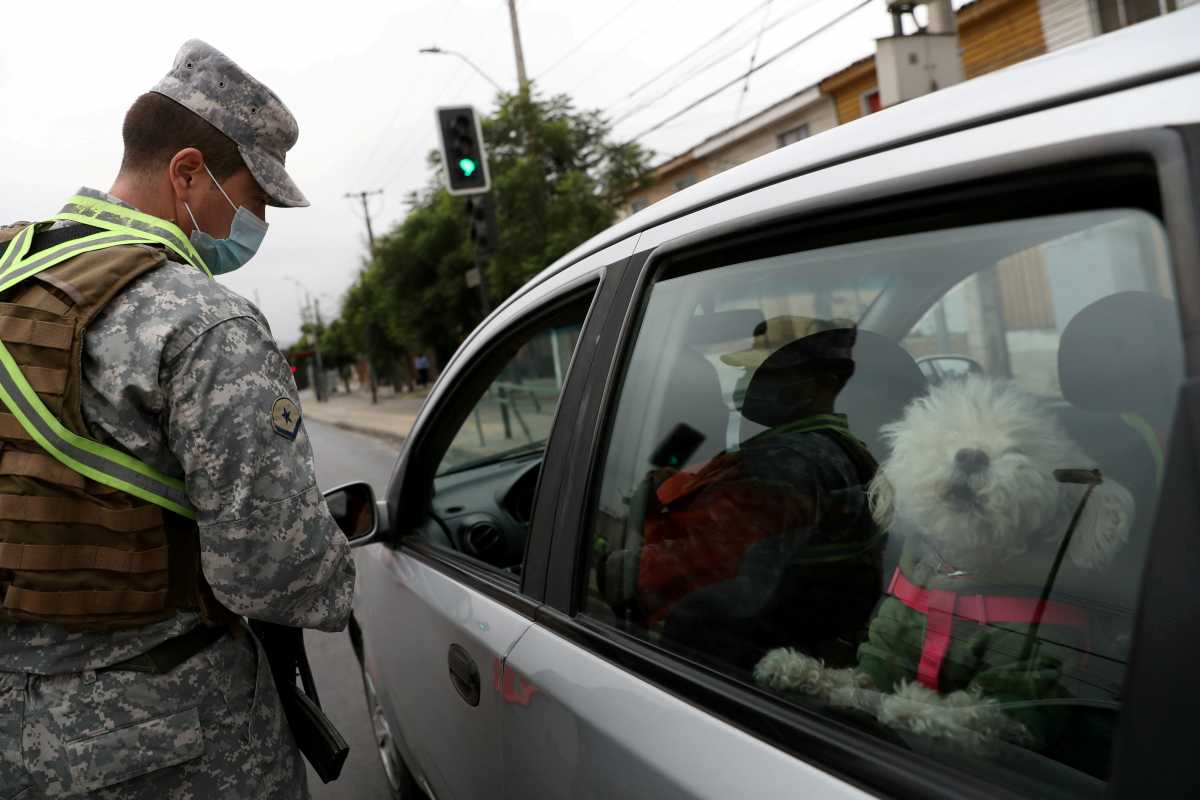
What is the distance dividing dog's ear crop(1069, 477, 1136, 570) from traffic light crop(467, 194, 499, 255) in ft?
29.7

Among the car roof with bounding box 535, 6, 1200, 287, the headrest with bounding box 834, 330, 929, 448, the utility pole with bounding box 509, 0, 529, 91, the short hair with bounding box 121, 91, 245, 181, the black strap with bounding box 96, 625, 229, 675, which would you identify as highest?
the utility pole with bounding box 509, 0, 529, 91

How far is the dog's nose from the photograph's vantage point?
3.35 ft

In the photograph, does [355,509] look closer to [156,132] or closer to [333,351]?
[156,132]

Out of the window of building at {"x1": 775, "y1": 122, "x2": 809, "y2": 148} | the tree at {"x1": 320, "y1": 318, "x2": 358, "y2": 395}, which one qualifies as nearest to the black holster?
the window of building at {"x1": 775, "y1": 122, "x2": 809, "y2": 148}

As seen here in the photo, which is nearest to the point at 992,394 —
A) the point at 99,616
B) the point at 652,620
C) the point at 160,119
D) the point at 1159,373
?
the point at 1159,373

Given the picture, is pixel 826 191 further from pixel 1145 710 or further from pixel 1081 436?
pixel 1145 710

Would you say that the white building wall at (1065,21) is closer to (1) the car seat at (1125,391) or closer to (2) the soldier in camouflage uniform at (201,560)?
(1) the car seat at (1125,391)

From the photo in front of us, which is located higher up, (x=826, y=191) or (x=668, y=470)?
(x=826, y=191)

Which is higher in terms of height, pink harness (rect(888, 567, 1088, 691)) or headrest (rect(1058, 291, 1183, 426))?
headrest (rect(1058, 291, 1183, 426))

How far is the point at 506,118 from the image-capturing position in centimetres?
1716

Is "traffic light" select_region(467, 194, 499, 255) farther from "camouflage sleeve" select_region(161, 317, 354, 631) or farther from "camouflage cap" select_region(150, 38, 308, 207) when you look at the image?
"camouflage sleeve" select_region(161, 317, 354, 631)

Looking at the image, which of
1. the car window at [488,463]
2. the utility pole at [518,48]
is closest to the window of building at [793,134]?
the utility pole at [518,48]

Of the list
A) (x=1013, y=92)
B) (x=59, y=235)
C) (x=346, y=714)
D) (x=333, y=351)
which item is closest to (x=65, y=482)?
(x=59, y=235)

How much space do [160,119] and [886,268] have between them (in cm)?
138
